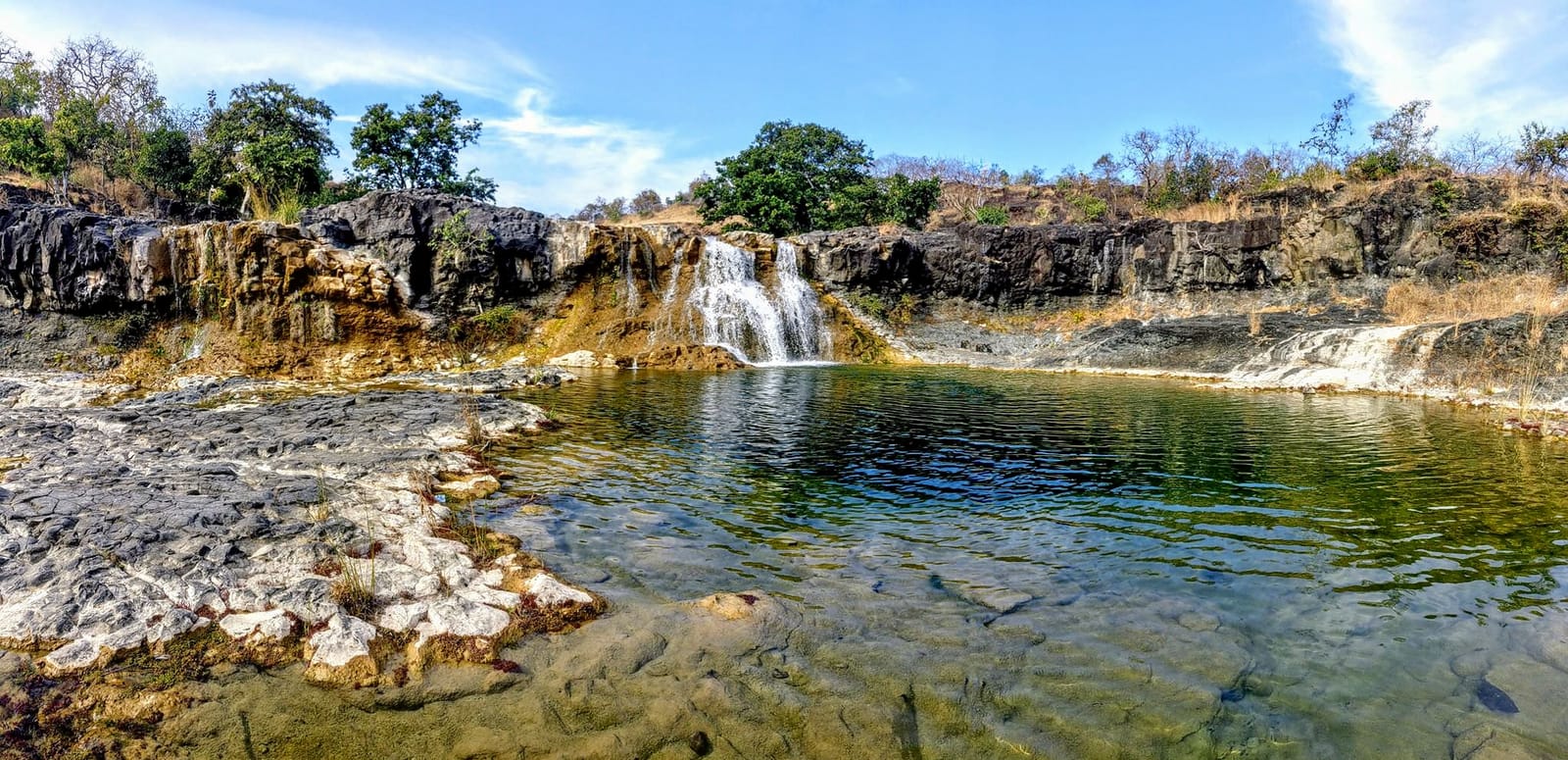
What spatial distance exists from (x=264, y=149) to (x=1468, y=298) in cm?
4585

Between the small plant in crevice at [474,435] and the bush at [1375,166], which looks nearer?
the small plant in crevice at [474,435]

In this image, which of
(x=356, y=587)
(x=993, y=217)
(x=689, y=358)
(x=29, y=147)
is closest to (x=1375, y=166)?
(x=993, y=217)

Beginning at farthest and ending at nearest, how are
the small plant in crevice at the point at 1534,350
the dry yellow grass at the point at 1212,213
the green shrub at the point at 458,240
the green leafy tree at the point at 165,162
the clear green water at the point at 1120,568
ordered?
the green leafy tree at the point at 165,162
the dry yellow grass at the point at 1212,213
the green shrub at the point at 458,240
the small plant in crevice at the point at 1534,350
the clear green water at the point at 1120,568

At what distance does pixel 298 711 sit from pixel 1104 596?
4590 millimetres

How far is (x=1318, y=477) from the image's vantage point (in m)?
8.38

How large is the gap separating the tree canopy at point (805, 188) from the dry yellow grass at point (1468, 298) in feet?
73.8

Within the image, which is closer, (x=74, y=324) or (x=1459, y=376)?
(x=1459, y=376)

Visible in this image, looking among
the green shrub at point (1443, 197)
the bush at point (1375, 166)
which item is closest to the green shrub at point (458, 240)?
the green shrub at point (1443, 197)

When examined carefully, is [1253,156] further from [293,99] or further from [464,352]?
[293,99]

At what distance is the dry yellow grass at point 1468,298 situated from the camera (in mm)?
21078

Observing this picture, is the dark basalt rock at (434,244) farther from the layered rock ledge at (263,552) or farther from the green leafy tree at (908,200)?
the green leafy tree at (908,200)

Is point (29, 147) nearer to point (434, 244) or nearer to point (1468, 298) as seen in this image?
point (434, 244)

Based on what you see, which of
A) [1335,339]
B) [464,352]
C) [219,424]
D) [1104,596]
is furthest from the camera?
[464,352]

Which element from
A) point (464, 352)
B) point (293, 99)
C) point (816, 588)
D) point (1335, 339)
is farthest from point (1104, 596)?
point (293, 99)
